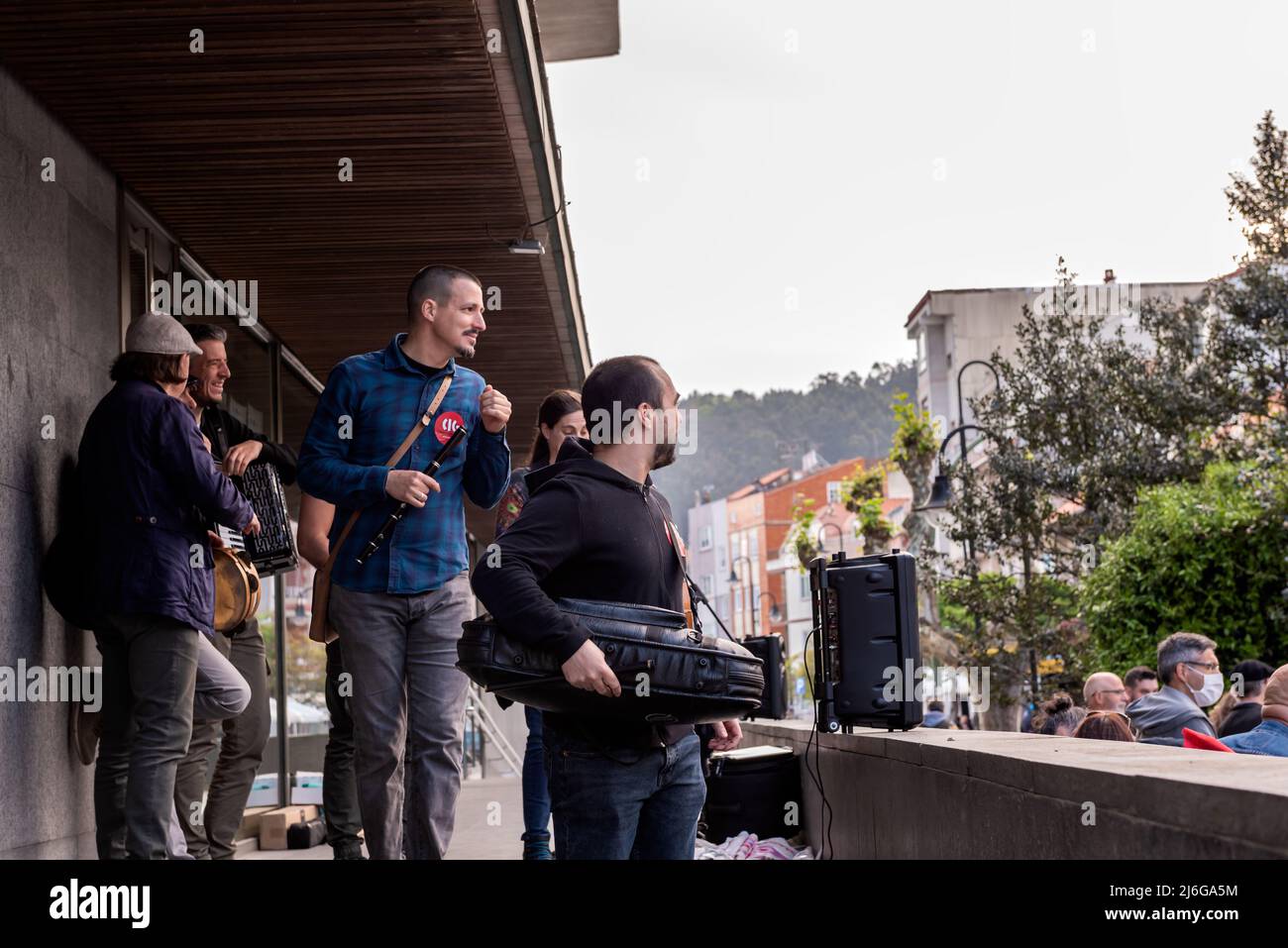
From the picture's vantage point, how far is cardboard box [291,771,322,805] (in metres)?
12.1

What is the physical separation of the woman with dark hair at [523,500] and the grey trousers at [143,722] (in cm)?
149

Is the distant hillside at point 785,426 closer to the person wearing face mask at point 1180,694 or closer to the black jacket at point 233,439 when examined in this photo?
the person wearing face mask at point 1180,694

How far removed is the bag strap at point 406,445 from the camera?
16.8 ft

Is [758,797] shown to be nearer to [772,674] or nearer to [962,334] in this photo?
[772,674]

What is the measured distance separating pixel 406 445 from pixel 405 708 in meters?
0.86

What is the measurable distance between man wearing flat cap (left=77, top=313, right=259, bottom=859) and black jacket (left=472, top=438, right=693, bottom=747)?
7.65ft

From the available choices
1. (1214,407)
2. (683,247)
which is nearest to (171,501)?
(1214,407)

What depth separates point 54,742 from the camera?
668cm

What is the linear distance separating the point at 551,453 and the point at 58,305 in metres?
2.27

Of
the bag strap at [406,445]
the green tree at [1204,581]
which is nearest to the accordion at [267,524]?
the bag strap at [406,445]

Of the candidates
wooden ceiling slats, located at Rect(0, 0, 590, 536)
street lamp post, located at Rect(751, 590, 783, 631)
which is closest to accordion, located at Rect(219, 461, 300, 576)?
wooden ceiling slats, located at Rect(0, 0, 590, 536)

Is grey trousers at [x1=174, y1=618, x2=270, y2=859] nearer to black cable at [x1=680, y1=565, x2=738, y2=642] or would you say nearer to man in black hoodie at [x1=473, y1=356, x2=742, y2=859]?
black cable at [x1=680, y1=565, x2=738, y2=642]
